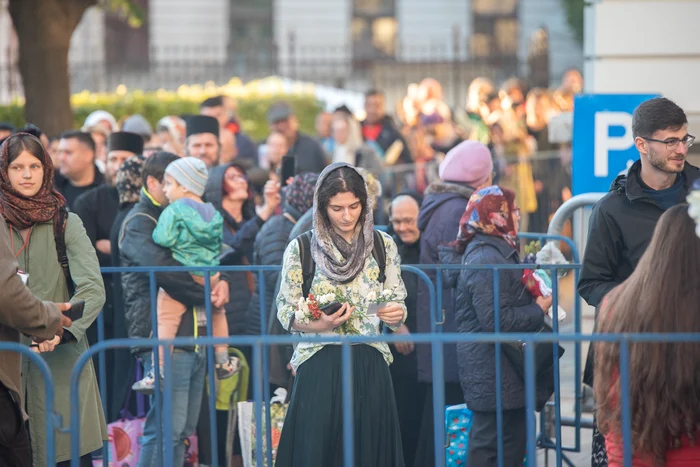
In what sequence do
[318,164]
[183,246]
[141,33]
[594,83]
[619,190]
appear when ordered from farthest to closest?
[141,33] → [318,164] → [594,83] → [183,246] → [619,190]

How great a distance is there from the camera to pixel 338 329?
18.6 ft

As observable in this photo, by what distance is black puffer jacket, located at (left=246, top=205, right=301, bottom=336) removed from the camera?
7.30 m

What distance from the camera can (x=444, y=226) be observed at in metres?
7.18

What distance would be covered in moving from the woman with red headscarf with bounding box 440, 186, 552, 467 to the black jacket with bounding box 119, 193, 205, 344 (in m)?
1.50

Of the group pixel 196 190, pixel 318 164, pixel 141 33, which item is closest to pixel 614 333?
pixel 196 190

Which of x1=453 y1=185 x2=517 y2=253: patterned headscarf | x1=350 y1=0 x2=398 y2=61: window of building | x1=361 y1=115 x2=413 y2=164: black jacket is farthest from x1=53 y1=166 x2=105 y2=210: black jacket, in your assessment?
x1=350 y1=0 x2=398 y2=61: window of building

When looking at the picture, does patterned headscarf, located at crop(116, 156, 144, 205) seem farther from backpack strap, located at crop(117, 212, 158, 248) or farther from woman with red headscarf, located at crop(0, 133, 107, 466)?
woman with red headscarf, located at crop(0, 133, 107, 466)

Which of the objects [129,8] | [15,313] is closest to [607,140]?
[15,313]

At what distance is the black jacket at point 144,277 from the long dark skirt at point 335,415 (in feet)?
4.42

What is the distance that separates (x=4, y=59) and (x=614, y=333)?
26.7 m

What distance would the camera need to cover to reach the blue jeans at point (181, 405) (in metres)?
6.61

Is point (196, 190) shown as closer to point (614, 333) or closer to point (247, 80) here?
point (614, 333)

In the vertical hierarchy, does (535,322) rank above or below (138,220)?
below

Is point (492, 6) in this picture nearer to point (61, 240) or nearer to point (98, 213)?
point (98, 213)
